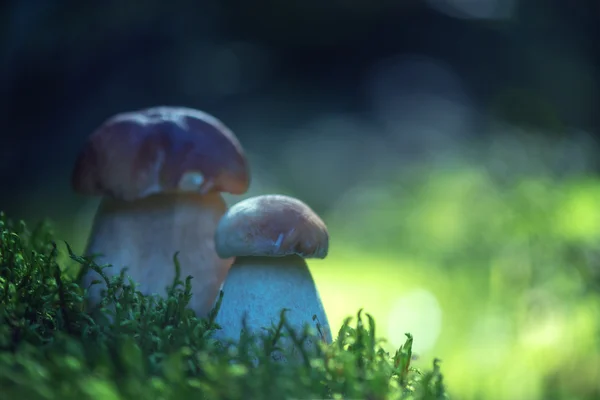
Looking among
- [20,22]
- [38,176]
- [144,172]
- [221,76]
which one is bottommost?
[144,172]

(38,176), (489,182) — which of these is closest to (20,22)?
(38,176)

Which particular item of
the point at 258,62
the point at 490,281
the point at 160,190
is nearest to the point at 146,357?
the point at 160,190

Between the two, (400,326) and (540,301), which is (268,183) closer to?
(400,326)

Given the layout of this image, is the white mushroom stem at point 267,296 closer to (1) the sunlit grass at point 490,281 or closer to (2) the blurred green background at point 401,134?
(1) the sunlit grass at point 490,281

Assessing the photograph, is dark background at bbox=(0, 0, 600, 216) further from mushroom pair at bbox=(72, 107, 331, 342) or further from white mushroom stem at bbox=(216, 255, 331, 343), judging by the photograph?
white mushroom stem at bbox=(216, 255, 331, 343)

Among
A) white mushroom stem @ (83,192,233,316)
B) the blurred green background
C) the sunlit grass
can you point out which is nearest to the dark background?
the blurred green background

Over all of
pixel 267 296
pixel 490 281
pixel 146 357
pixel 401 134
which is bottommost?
pixel 146 357

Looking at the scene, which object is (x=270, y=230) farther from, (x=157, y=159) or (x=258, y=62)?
(x=258, y=62)
